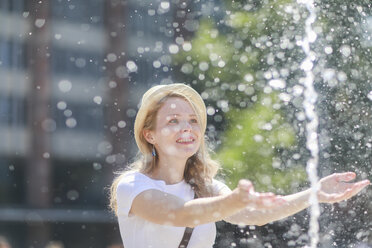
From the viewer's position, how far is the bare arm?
7.81ft

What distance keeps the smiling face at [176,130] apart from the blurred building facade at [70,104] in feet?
49.3

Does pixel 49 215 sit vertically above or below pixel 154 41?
below

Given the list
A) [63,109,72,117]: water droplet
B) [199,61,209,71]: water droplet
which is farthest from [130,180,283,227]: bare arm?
[63,109,72,117]: water droplet

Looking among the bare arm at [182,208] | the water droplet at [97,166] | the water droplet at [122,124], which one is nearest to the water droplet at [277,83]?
the bare arm at [182,208]

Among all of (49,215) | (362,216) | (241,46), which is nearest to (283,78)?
(241,46)

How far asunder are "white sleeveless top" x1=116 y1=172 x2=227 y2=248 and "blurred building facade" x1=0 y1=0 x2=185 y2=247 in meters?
15.2

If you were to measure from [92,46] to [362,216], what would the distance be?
547 inches

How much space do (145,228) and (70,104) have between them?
17537mm

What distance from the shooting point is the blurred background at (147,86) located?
8.45m

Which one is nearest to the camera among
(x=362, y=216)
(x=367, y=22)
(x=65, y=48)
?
(x=362, y=216)

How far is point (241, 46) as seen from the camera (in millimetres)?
9188

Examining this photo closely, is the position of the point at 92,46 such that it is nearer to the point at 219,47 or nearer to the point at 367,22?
the point at 219,47

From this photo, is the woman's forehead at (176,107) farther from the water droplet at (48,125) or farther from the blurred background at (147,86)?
the water droplet at (48,125)

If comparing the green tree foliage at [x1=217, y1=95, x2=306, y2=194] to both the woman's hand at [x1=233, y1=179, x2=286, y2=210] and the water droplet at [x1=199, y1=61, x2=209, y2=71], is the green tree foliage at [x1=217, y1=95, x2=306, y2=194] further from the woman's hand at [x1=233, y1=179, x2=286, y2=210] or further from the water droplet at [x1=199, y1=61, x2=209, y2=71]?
the woman's hand at [x1=233, y1=179, x2=286, y2=210]
